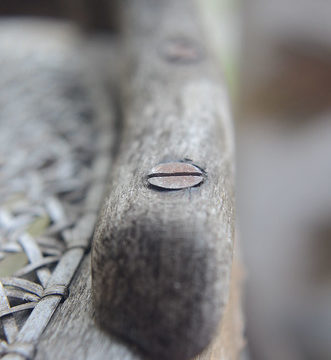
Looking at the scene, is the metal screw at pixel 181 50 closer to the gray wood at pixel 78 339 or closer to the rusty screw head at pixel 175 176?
the rusty screw head at pixel 175 176

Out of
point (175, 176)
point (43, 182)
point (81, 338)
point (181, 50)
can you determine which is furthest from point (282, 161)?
point (81, 338)

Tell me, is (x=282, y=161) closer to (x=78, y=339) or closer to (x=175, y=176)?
(x=175, y=176)

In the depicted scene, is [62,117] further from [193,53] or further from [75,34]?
[75,34]

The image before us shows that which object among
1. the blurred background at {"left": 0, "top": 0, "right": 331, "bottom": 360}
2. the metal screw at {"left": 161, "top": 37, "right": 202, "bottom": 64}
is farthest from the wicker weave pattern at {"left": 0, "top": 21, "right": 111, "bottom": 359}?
the blurred background at {"left": 0, "top": 0, "right": 331, "bottom": 360}

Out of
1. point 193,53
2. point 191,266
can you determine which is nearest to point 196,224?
point 191,266

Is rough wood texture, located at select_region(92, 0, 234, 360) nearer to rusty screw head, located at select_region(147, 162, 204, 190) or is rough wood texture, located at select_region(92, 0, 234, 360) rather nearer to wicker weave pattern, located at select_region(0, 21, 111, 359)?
rusty screw head, located at select_region(147, 162, 204, 190)

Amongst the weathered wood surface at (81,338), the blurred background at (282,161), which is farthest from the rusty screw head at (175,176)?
the blurred background at (282,161)
